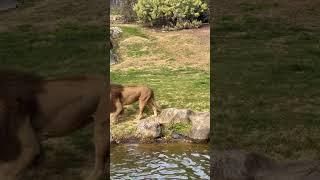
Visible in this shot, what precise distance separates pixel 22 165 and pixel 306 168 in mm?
2229

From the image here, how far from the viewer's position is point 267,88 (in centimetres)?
998

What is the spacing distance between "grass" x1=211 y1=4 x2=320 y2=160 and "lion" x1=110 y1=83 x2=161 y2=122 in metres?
0.97

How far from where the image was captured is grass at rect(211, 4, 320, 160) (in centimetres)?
730

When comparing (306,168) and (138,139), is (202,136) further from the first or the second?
(306,168)

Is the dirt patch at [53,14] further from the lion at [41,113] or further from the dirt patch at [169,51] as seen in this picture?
the lion at [41,113]

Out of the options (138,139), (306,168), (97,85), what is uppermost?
(97,85)

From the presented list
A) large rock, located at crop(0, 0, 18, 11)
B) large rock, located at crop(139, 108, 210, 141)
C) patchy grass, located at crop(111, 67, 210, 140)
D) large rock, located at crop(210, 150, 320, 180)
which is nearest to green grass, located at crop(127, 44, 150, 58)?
patchy grass, located at crop(111, 67, 210, 140)

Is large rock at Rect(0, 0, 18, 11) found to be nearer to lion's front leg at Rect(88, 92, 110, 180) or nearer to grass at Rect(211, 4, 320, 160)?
grass at Rect(211, 4, 320, 160)

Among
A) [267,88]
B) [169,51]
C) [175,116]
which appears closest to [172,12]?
[169,51]

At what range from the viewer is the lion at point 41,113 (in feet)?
16.0

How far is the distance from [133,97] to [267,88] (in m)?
2.28

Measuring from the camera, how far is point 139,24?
2022 cm

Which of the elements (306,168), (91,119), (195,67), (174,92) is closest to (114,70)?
(195,67)

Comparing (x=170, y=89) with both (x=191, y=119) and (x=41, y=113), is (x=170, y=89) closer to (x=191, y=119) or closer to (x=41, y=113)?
(x=191, y=119)
